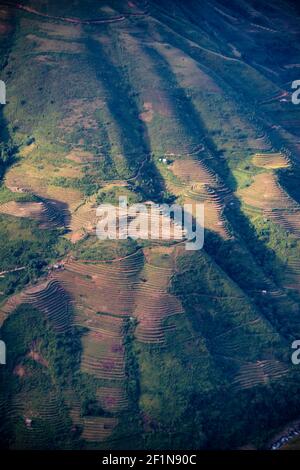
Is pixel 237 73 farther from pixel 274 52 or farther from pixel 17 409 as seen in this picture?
pixel 17 409

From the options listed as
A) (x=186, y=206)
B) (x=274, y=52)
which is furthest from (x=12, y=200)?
(x=274, y=52)

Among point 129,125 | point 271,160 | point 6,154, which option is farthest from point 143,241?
point 6,154

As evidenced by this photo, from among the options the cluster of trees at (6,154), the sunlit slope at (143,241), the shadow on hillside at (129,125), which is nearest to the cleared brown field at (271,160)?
the sunlit slope at (143,241)

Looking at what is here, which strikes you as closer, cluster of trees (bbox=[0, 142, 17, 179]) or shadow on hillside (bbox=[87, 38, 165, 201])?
shadow on hillside (bbox=[87, 38, 165, 201])

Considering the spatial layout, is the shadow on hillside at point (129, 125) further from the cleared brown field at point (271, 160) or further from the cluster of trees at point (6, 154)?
the cluster of trees at point (6, 154)

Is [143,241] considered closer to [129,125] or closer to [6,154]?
[129,125]

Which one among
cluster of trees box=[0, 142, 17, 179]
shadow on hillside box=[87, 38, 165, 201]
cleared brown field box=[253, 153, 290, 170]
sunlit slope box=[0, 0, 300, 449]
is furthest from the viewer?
cleared brown field box=[253, 153, 290, 170]

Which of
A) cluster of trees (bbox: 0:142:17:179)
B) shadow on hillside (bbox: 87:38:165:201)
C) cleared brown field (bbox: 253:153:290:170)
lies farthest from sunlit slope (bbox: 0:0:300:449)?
cluster of trees (bbox: 0:142:17:179)

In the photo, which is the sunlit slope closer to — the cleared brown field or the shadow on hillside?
the shadow on hillside
